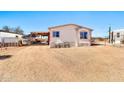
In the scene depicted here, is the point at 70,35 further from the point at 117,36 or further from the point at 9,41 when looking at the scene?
the point at 117,36

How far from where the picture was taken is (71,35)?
493 inches

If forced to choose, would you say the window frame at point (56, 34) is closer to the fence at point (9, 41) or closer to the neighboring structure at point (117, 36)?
the fence at point (9, 41)

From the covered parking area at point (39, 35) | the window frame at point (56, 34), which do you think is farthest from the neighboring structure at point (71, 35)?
the covered parking area at point (39, 35)

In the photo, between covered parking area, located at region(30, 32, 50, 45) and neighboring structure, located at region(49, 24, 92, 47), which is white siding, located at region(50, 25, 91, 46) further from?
→ covered parking area, located at region(30, 32, 50, 45)

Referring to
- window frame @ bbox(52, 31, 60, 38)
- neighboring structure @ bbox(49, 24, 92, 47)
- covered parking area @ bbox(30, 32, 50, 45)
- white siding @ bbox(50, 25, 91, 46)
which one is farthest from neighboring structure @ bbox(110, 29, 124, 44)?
covered parking area @ bbox(30, 32, 50, 45)

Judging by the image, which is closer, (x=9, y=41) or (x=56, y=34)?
(x=56, y=34)

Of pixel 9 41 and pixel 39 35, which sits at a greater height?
pixel 39 35

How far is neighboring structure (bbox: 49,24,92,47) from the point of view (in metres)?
12.4

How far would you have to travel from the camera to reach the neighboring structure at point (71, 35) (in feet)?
40.8

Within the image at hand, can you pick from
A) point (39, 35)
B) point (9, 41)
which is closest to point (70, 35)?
point (39, 35)
